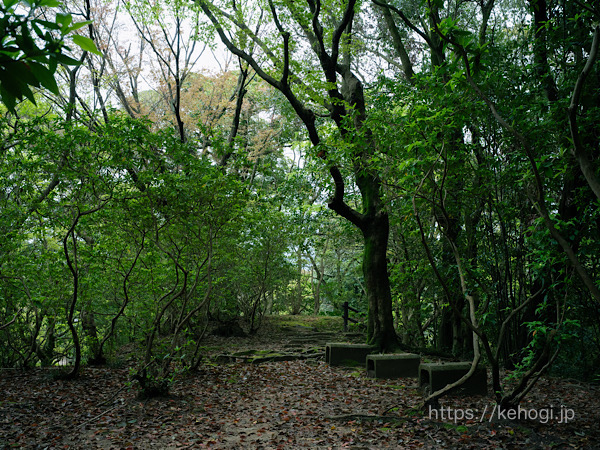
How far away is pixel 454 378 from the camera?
18.0 feet

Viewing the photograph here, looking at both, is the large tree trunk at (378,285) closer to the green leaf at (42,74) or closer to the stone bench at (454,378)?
Result: the stone bench at (454,378)

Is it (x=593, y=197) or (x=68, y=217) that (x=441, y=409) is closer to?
(x=593, y=197)

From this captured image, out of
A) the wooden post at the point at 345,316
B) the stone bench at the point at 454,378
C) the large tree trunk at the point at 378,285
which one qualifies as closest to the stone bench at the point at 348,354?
the large tree trunk at the point at 378,285


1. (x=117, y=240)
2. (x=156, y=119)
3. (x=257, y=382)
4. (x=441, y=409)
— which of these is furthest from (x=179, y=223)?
(x=156, y=119)

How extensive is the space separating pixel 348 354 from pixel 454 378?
307cm

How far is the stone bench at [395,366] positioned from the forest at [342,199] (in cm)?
38

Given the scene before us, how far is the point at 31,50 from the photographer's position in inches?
38.7

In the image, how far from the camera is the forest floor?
4.30 metres

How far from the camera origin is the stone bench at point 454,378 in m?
5.44

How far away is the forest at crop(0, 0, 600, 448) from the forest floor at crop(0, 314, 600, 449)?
9 cm

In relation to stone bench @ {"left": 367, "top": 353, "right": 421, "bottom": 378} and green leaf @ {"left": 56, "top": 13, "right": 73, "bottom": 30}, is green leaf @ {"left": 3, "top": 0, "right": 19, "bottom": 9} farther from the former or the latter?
stone bench @ {"left": 367, "top": 353, "right": 421, "bottom": 378}

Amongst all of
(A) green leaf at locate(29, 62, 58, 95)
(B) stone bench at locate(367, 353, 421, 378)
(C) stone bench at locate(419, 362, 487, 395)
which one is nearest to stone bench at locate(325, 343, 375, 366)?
(B) stone bench at locate(367, 353, 421, 378)

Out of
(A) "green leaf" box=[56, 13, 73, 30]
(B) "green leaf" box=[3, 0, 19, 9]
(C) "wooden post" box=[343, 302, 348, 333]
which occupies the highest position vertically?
(B) "green leaf" box=[3, 0, 19, 9]

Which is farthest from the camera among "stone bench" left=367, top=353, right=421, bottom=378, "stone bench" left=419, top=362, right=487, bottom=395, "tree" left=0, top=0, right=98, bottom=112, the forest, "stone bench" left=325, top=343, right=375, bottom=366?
"stone bench" left=325, top=343, right=375, bottom=366
